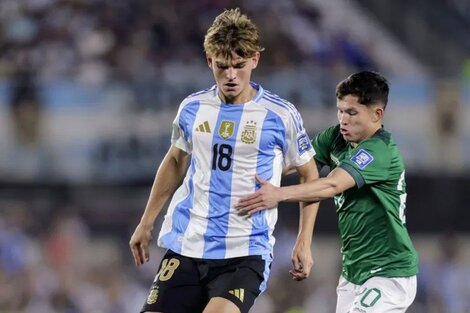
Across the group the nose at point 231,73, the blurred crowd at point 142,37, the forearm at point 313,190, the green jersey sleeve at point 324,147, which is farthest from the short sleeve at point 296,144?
the blurred crowd at point 142,37

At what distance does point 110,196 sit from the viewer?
42.6 ft

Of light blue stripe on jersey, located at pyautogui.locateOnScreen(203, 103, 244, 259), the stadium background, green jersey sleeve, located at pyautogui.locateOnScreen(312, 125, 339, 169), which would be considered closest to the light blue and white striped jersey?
light blue stripe on jersey, located at pyautogui.locateOnScreen(203, 103, 244, 259)

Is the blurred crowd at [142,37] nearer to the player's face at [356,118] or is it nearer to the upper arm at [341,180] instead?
the player's face at [356,118]

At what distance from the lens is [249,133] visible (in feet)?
20.5

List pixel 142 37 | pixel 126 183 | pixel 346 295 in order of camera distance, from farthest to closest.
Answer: pixel 142 37 → pixel 126 183 → pixel 346 295

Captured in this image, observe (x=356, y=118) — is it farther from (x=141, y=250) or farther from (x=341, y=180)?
(x=141, y=250)

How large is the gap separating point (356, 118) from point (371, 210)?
523 millimetres

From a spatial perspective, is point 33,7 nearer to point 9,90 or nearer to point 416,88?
point 9,90

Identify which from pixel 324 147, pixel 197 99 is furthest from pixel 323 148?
pixel 197 99

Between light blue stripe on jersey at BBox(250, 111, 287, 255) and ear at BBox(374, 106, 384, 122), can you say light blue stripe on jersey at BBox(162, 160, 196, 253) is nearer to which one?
light blue stripe on jersey at BBox(250, 111, 287, 255)

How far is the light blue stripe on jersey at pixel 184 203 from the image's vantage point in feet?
20.9

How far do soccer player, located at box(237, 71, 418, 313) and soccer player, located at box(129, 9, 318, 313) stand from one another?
31 centimetres

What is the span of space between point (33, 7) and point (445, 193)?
6316mm

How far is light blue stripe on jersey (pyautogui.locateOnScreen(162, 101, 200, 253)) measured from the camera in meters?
6.38
